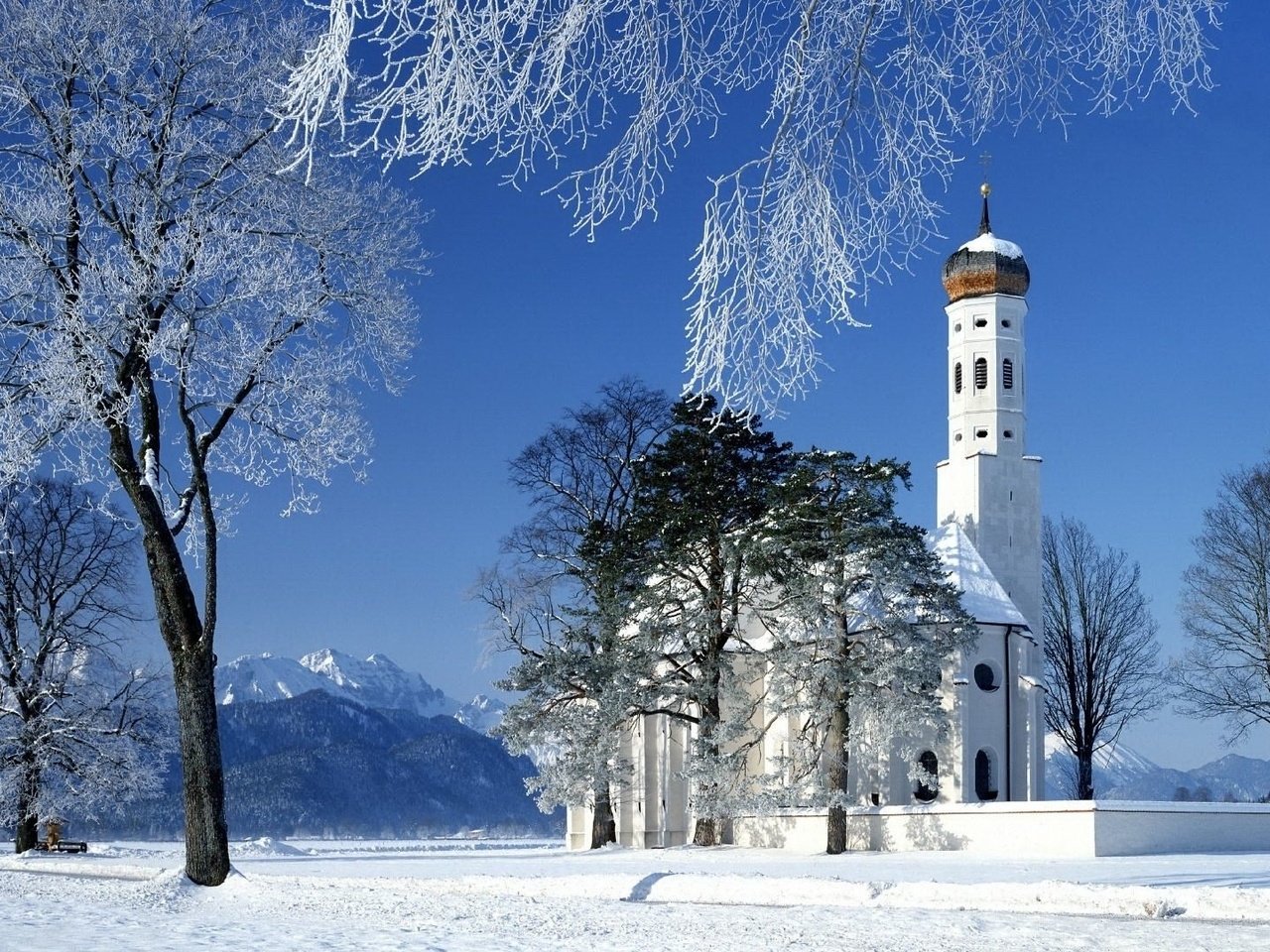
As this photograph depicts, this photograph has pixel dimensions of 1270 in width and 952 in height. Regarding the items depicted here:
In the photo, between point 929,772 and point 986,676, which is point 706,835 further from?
point 986,676

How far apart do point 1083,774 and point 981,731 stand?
284 inches

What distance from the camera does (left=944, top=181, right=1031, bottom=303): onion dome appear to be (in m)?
49.3

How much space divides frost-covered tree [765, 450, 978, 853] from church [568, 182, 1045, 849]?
0.90 metres

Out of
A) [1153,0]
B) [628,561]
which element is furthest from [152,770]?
[1153,0]

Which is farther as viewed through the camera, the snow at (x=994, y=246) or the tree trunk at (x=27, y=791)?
the snow at (x=994, y=246)

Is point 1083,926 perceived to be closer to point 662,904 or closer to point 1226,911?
point 1226,911

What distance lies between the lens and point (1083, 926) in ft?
42.8

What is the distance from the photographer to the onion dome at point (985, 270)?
162 ft

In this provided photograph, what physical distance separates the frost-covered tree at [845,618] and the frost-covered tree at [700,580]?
1066mm

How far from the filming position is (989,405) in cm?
4909

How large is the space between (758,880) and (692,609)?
16.6 metres

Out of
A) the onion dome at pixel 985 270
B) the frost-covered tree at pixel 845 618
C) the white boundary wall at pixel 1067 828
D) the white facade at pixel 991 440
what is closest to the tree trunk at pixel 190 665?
the frost-covered tree at pixel 845 618

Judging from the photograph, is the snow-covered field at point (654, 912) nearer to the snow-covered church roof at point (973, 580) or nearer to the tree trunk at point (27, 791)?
the tree trunk at point (27, 791)

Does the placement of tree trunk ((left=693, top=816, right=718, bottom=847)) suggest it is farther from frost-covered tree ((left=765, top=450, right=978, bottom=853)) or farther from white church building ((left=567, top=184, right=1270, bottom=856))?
frost-covered tree ((left=765, top=450, right=978, bottom=853))
